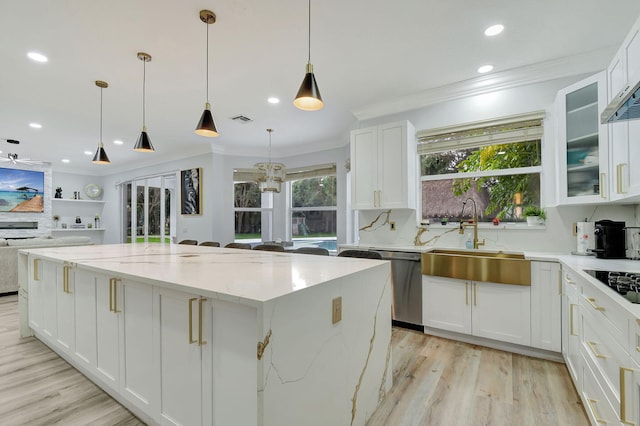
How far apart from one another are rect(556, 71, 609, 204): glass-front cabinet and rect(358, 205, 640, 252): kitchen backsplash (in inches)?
13.4

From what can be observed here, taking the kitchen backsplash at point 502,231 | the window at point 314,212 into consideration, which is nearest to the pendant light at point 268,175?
the window at point 314,212

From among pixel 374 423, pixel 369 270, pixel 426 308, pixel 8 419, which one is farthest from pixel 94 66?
pixel 426 308

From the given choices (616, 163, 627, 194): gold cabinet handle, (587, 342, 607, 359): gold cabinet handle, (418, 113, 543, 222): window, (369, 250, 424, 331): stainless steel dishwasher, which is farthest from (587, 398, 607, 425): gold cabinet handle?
(418, 113, 543, 222): window

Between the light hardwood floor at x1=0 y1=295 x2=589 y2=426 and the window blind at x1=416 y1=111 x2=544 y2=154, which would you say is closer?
the light hardwood floor at x1=0 y1=295 x2=589 y2=426

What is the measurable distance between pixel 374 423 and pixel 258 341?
1152mm

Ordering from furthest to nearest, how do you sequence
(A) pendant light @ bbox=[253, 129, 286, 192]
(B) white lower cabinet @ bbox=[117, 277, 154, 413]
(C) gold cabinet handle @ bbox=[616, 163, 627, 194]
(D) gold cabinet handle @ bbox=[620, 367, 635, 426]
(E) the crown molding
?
(A) pendant light @ bbox=[253, 129, 286, 192]
(E) the crown molding
(C) gold cabinet handle @ bbox=[616, 163, 627, 194]
(B) white lower cabinet @ bbox=[117, 277, 154, 413]
(D) gold cabinet handle @ bbox=[620, 367, 635, 426]

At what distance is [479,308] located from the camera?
109 inches

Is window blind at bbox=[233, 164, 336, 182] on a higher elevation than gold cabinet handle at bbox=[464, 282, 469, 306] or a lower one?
higher

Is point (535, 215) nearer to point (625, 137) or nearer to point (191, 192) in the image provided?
point (625, 137)

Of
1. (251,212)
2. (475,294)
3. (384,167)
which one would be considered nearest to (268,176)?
(251,212)

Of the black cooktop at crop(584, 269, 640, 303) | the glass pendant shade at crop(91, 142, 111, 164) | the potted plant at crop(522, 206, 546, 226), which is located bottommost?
the black cooktop at crop(584, 269, 640, 303)

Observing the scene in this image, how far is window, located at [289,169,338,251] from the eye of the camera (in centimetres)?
575

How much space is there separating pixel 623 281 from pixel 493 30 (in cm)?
199

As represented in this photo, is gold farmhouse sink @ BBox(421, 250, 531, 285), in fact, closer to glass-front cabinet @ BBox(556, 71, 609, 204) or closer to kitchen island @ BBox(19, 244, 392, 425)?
glass-front cabinet @ BBox(556, 71, 609, 204)
